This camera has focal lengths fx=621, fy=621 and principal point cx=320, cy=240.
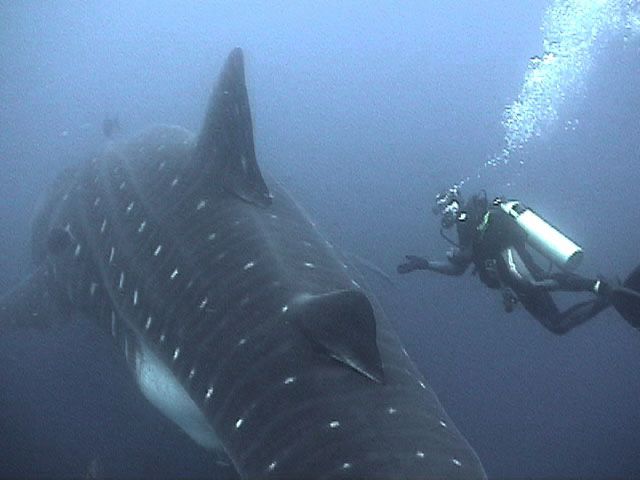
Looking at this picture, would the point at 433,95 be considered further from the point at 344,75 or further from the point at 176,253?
the point at 176,253

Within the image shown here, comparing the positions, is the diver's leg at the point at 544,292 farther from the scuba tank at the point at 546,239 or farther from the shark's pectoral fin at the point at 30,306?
the shark's pectoral fin at the point at 30,306

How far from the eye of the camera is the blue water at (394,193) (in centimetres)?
936

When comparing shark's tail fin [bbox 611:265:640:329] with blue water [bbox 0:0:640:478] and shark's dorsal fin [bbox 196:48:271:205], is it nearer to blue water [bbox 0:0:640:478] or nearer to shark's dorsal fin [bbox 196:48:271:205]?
shark's dorsal fin [bbox 196:48:271:205]

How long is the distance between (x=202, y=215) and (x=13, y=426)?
630cm

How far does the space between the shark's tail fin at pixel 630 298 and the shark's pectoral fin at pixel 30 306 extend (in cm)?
533

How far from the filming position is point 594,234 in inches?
722

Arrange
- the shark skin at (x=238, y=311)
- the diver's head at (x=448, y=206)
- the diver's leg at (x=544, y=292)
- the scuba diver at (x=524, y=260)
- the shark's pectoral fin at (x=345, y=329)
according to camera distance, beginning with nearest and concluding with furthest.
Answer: the shark skin at (x=238, y=311), the shark's pectoral fin at (x=345, y=329), the scuba diver at (x=524, y=260), the diver's leg at (x=544, y=292), the diver's head at (x=448, y=206)

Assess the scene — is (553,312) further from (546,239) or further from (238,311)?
(238,311)

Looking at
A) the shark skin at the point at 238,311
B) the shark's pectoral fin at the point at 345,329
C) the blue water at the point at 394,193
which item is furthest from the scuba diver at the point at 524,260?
the blue water at the point at 394,193

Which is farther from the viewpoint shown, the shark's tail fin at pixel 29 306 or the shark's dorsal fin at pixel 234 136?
the shark's tail fin at pixel 29 306

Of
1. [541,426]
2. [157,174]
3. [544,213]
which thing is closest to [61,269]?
[157,174]

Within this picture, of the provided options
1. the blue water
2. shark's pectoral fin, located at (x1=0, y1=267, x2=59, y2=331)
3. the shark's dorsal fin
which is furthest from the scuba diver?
shark's pectoral fin, located at (x1=0, y1=267, x2=59, y2=331)

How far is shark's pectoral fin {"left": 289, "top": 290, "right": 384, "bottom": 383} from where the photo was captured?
319 cm

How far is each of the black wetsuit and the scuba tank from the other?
88mm
